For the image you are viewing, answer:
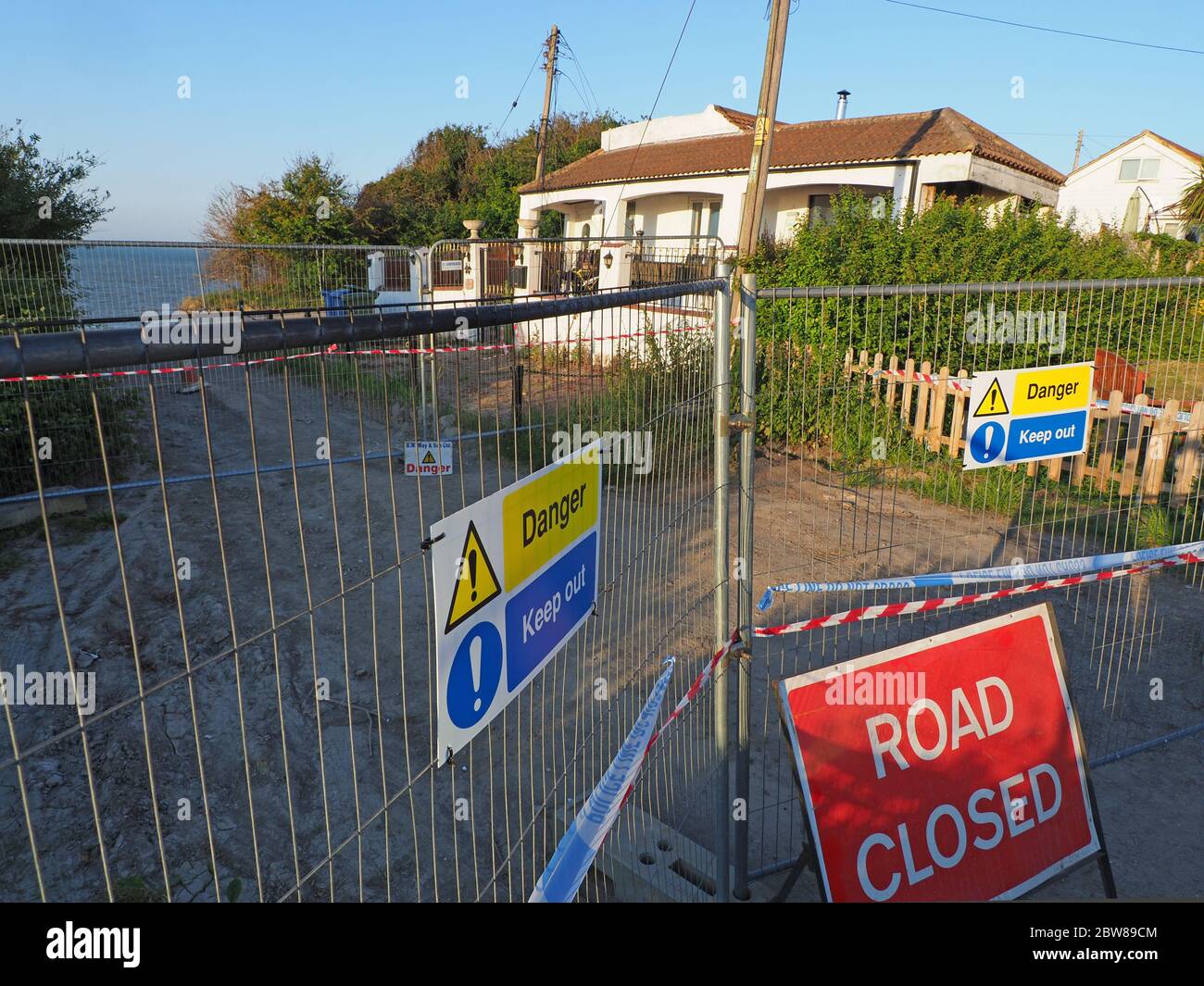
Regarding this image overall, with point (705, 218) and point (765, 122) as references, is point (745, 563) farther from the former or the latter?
point (705, 218)

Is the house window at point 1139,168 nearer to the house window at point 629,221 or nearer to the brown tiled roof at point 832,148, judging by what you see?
the brown tiled roof at point 832,148

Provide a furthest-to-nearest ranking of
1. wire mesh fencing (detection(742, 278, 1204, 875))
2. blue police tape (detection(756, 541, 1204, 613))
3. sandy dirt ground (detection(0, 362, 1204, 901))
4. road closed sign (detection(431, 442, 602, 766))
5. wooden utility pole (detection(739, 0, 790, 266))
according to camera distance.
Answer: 1. wooden utility pole (detection(739, 0, 790, 266))
2. wire mesh fencing (detection(742, 278, 1204, 875))
3. blue police tape (detection(756, 541, 1204, 613))
4. sandy dirt ground (detection(0, 362, 1204, 901))
5. road closed sign (detection(431, 442, 602, 766))

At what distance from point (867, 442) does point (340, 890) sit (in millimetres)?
4578

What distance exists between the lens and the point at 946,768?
3.20 meters

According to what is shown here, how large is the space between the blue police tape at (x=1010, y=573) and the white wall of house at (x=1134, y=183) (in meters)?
34.1

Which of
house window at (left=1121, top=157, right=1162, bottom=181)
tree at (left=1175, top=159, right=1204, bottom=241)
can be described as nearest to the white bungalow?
tree at (left=1175, top=159, right=1204, bottom=241)

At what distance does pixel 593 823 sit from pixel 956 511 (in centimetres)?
582

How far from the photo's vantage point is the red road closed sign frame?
3.03 metres

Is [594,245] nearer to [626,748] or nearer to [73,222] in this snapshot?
[73,222]

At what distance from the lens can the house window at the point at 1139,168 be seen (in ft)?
115

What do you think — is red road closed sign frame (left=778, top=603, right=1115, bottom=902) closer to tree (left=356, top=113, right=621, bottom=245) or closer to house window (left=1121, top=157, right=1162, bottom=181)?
tree (left=356, top=113, right=621, bottom=245)

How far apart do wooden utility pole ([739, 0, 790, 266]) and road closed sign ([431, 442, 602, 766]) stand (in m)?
11.3

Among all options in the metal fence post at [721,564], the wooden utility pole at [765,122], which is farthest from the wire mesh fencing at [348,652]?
the wooden utility pole at [765,122]

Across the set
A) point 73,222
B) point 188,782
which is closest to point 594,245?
point 73,222
